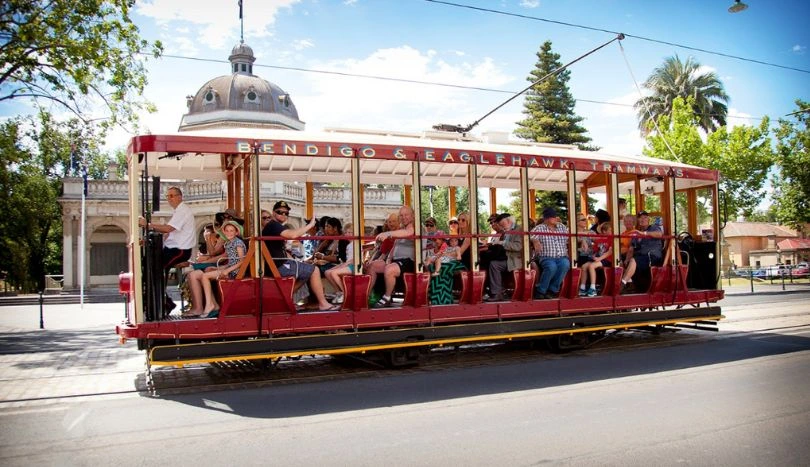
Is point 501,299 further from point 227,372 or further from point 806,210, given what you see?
point 806,210

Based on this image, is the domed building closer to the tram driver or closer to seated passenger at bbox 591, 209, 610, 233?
seated passenger at bbox 591, 209, 610, 233

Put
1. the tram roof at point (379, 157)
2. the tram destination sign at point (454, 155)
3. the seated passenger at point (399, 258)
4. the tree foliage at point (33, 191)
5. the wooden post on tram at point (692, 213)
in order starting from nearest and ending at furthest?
the tram roof at point (379, 157), the tram destination sign at point (454, 155), the seated passenger at point (399, 258), the wooden post on tram at point (692, 213), the tree foliage at point (33, 191)

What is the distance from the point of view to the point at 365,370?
902 centimetres

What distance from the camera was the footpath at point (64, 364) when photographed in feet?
26.3

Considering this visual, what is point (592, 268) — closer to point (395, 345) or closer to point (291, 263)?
point (395, 345)

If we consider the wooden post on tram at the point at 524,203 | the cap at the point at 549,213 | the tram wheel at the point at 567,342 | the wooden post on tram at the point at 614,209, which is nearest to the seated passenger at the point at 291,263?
the wooden post on tram at the point at 524,203

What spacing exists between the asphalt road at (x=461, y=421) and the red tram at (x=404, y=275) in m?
0.58

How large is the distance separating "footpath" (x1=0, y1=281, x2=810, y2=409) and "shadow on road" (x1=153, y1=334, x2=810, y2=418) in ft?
5.32

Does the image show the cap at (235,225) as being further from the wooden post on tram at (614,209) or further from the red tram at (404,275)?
the wooden post on tram at (614,209)

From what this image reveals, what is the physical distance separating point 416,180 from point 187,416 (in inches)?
174

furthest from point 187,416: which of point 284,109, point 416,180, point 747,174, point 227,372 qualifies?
point 284,109

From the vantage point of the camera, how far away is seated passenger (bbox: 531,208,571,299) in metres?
10.1

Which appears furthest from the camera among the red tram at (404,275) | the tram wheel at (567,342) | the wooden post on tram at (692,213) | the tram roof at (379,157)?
the wooden post on tram at (692,213)

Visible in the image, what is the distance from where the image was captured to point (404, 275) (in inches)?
355
